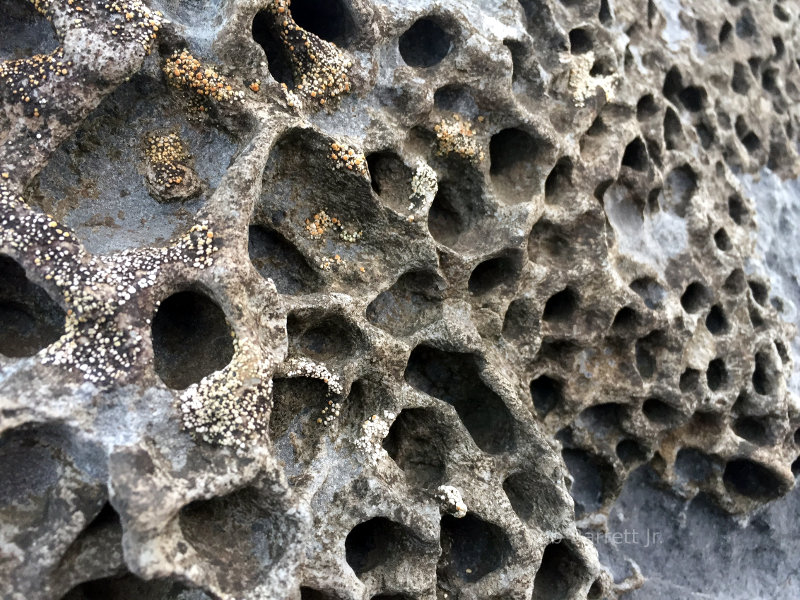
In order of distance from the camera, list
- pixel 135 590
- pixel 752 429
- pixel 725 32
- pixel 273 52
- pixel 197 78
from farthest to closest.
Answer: pixel 725 32 < pixel 752 429 < pixel 273 52 < pixel 197 78 < pixel 135 590

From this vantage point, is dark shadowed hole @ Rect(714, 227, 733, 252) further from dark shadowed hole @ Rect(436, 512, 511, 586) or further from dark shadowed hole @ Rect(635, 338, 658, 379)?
dark shadowed hole @ Rect(436, 512, 511, 586)

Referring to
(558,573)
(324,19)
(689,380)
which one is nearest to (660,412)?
(689,380)

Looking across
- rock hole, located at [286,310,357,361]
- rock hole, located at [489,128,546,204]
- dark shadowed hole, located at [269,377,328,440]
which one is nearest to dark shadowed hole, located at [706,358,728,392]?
rock hole, located at [489,128,546,204]

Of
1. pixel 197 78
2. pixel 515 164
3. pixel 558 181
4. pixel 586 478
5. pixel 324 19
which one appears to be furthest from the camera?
pixel 586 478

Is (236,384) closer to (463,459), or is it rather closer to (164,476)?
(164,476)

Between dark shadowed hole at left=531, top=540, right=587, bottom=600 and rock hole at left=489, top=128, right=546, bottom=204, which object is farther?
rock hole at left=489, top=128, right=546, bottom=204

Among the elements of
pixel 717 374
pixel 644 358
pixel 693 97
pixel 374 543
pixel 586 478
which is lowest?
pixel 586 478

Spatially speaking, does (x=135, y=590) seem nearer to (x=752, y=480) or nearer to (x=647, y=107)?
(x=752, y=480)
